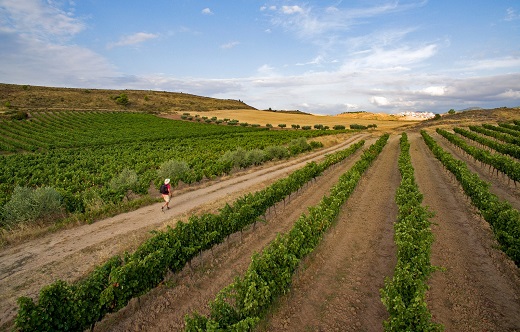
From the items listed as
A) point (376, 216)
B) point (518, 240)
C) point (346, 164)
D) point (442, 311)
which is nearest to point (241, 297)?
point (442, 311)

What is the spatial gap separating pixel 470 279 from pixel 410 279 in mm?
4256

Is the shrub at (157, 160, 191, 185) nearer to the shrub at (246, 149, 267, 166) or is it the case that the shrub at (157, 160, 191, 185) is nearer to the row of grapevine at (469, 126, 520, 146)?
the shrub at (246, 149, 267, 166)

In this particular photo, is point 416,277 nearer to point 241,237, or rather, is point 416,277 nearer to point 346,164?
point 241,237

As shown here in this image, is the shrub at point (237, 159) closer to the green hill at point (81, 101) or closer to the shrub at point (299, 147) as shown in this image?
the shrub at point (299, 147)

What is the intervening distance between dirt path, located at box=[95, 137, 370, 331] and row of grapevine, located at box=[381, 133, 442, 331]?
579 cm

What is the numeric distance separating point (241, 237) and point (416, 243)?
8.06 m

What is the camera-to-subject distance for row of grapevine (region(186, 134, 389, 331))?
738cm

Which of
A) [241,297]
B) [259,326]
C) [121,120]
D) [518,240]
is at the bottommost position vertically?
[259,326]

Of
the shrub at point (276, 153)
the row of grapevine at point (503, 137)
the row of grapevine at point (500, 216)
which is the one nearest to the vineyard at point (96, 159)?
the shrub at point (276, 153)

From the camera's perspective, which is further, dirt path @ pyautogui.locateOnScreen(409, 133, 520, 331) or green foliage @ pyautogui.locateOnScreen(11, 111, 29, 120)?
green foliage @ pyautogui.locateOnScreen(11, 111, 29, 120)

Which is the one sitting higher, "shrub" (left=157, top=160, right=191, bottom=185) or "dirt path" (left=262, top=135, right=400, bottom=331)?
"shrub" (left=157, top=160, right=191, bottom=185)

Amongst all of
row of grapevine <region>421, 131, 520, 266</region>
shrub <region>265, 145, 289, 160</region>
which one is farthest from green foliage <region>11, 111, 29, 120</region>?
row of grapevine <region>421, 131, 520, 266</region>

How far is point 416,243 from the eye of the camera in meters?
11.2

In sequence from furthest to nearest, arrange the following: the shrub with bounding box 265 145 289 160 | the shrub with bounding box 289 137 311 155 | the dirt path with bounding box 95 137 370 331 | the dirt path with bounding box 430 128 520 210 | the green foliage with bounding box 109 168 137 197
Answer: the shrub with bounding box 289 137 311 155, the shrub with bounding box 265 145 289 160, the green foliage with bounding box 109 168 137 197, the dirt path with bounding box 430 128 520 210, the dirt path with bounding box 95 137 370 331
